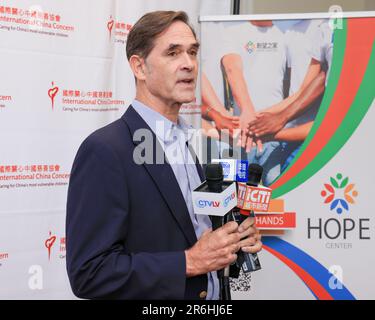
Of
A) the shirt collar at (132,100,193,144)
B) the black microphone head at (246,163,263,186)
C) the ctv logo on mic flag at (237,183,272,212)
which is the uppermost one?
the shirt collar at (132,100,193,144)

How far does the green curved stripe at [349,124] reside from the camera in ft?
8.57

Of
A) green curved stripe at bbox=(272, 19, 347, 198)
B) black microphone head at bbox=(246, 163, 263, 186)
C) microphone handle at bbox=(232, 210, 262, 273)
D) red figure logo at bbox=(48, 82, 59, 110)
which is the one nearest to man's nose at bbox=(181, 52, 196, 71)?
black microphone head at bbox=(246, 163, 263, 186)

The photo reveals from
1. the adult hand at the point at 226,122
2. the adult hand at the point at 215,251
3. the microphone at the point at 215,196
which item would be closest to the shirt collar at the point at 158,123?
the microphone at the point at 215,196

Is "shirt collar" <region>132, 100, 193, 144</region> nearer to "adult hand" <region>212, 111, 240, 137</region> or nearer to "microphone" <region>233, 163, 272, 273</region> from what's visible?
"microphone" <region>233, 163, 272, 273</region>

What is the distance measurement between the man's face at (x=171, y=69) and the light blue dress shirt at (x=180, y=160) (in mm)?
72

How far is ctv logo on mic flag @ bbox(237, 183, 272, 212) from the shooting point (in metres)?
1.29

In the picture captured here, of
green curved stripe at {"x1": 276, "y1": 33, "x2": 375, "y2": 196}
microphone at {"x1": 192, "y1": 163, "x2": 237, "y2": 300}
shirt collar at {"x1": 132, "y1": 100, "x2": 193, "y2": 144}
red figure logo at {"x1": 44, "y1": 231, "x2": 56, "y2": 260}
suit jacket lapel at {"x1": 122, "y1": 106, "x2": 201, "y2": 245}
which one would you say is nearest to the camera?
microphone at {"x1": 192, "y1": 163, "x2": 237, "y2": 300}

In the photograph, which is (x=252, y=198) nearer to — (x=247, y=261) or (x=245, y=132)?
(x=247, y=261)

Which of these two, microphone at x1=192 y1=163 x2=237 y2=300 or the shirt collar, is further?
the shirt collar

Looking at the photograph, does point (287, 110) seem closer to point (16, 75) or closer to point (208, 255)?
point (16, 75)

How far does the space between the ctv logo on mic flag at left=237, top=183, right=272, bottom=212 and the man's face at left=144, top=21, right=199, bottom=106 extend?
37 centimetres

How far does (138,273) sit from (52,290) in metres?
1.40

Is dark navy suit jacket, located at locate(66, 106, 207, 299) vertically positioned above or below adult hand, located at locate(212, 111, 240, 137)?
below

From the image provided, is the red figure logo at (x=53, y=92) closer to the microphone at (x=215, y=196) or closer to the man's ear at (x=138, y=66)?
the man's ear at (x=138, y=66)
